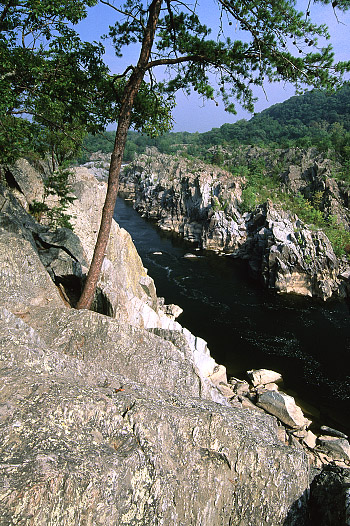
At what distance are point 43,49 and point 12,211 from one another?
16.7 ft

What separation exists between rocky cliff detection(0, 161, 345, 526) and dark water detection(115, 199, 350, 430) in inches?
512

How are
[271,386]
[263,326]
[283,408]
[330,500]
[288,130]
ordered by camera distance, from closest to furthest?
[330,500] < [283,408] < [271,386] < [263,326] < [288,130]

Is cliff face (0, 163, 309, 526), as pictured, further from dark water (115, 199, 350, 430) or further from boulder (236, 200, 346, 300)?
boulder (236, 200, 346, 300)

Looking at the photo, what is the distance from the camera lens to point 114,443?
3.57 metres

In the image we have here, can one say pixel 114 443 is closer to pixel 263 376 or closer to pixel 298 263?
pixel 263 376

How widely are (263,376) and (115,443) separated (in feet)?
49.7

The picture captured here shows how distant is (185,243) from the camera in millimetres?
47531

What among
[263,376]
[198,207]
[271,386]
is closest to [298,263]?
[263,376]


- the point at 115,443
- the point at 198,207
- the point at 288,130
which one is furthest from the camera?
the point at 288,130

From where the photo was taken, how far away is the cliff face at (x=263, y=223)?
106 feet

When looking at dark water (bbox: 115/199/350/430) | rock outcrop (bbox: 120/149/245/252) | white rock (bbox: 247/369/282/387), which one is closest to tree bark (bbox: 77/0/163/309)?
white rock (bbox: 247/369/282/387)

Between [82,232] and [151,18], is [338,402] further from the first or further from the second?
[151,18]

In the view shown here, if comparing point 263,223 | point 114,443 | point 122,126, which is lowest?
point 114,443

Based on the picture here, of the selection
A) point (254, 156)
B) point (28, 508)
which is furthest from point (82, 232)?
point (254, 156)
